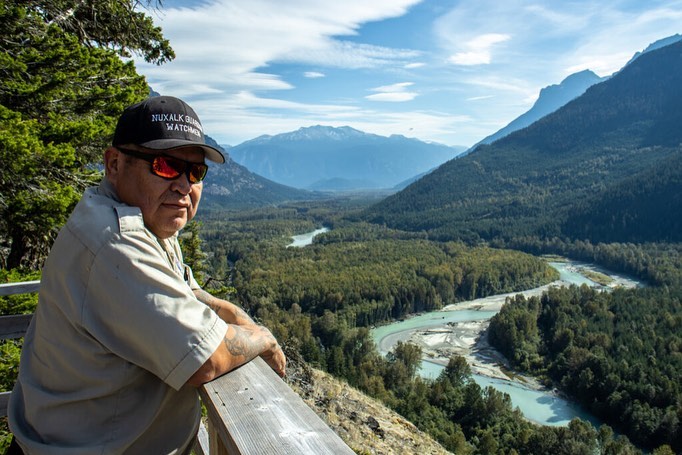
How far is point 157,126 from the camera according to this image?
207cm

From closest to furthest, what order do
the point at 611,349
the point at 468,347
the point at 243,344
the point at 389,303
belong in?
1. the point at 243,344
2. the point at 611,349
3. the point at 468,347
4. the point at 389,303

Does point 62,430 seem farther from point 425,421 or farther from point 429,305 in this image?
point 429,305

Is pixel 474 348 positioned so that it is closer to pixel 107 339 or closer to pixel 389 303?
pixel 389 303

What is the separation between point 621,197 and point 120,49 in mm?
146635

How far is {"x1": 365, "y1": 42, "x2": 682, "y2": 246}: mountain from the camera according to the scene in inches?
4875

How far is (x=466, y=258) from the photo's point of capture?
9281cm

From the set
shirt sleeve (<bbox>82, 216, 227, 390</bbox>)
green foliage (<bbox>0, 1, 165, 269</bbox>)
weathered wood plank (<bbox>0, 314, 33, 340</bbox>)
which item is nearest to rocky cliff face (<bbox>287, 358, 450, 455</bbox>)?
green foliage (<bbox>0, 1, 165, 269</bbox>)

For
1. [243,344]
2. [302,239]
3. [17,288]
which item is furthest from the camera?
[302,239]

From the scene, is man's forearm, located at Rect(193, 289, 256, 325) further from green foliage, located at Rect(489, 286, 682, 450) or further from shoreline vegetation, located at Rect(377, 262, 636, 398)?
shoreline vegetation, located at Rect(377, 262, 636, 398)

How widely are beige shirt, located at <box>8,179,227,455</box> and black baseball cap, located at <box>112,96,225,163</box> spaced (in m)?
0.30

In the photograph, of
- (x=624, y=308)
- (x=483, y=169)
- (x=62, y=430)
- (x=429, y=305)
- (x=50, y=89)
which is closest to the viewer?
(x=62, y=430)

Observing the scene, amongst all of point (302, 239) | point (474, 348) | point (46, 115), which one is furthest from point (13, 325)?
point (302, 239)

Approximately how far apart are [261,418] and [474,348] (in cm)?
5758

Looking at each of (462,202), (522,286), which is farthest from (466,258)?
(462,202)
